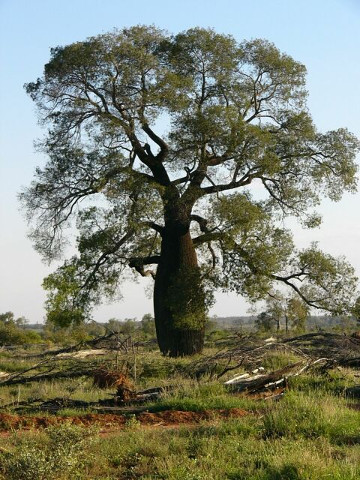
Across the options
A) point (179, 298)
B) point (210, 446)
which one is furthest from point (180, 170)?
point (210, 446)

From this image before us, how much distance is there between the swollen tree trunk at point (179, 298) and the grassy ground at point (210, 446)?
8.68 metres

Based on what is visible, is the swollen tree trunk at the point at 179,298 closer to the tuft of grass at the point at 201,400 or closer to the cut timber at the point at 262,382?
the cut timber at the point at 262,382

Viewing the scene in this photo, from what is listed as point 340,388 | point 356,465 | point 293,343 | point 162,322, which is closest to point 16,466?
point 356,465

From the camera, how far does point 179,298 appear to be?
18.4 meters

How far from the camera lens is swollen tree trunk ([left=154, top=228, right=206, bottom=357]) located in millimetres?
18453

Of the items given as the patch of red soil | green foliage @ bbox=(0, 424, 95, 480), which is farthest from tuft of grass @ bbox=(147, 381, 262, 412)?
green foliage @ bbox=(0, 424, 95, 480)

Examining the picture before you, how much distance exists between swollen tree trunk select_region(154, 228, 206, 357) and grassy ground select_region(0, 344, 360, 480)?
28.5 feet

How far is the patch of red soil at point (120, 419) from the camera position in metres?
8.45

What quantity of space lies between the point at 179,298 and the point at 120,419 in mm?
9573

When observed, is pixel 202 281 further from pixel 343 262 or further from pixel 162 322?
pixel 343 262

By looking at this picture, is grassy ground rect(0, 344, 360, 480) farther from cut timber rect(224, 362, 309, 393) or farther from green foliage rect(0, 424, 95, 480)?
cut timber rect(224, 362, 309, 393)

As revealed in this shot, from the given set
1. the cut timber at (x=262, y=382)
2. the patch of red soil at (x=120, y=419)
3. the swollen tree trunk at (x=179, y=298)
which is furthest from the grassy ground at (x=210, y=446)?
the swollen tree trunk at (x=179, y=298)

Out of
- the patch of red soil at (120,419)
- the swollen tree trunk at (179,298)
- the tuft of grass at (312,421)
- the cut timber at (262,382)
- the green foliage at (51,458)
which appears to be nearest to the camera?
the green foliage at (51,458)

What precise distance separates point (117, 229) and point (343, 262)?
6.15 m
